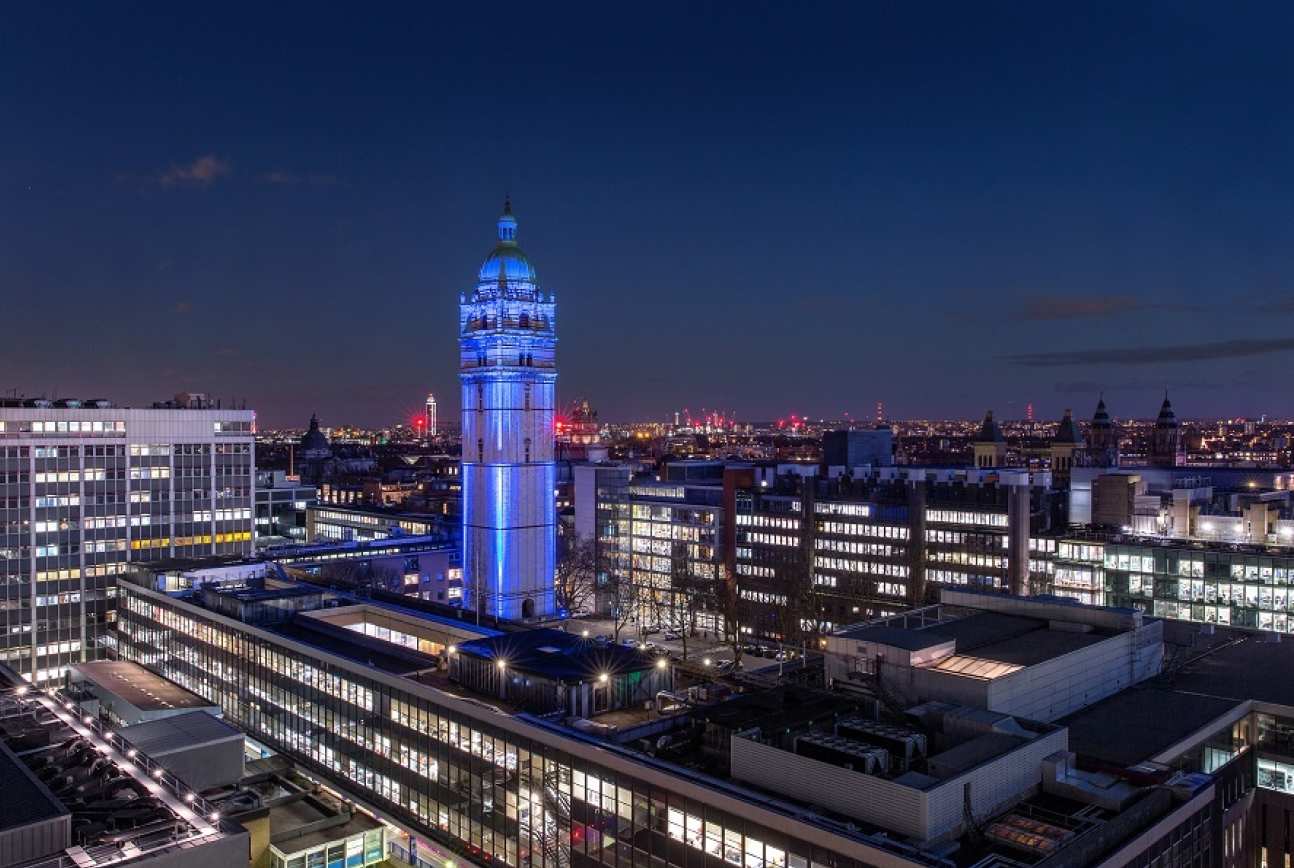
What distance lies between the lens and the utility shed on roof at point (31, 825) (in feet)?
84.7

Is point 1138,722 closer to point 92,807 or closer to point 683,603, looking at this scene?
point 92,807

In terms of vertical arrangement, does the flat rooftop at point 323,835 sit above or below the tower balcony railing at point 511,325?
below

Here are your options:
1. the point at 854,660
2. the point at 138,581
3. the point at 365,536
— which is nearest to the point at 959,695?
the point at 854,660

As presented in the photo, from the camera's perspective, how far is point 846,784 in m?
31.2

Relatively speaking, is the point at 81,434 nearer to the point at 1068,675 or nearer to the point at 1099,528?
the point at 1068,675

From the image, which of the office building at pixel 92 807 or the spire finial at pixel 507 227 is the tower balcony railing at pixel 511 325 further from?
the office building at pixel 92 807

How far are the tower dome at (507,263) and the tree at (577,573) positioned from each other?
133 feet

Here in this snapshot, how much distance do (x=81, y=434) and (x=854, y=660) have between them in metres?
79.2

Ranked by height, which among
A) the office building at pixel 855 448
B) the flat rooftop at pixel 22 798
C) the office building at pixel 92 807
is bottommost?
the office building at pixel 92 807

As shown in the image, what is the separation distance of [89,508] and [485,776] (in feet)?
220

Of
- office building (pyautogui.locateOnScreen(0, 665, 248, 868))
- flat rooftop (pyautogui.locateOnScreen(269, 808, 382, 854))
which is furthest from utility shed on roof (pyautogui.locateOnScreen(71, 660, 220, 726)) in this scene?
office building (pyautogui.locateOnScreen(0, 665, 248, 868))

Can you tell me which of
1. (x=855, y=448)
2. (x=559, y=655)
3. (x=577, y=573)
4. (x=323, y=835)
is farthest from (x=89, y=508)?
(x=855, y=448)

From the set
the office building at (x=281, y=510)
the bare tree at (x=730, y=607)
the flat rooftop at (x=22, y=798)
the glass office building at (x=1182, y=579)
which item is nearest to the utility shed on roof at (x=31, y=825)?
the flat rooftop at (x=22, y=798)

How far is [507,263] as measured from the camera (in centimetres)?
9712
